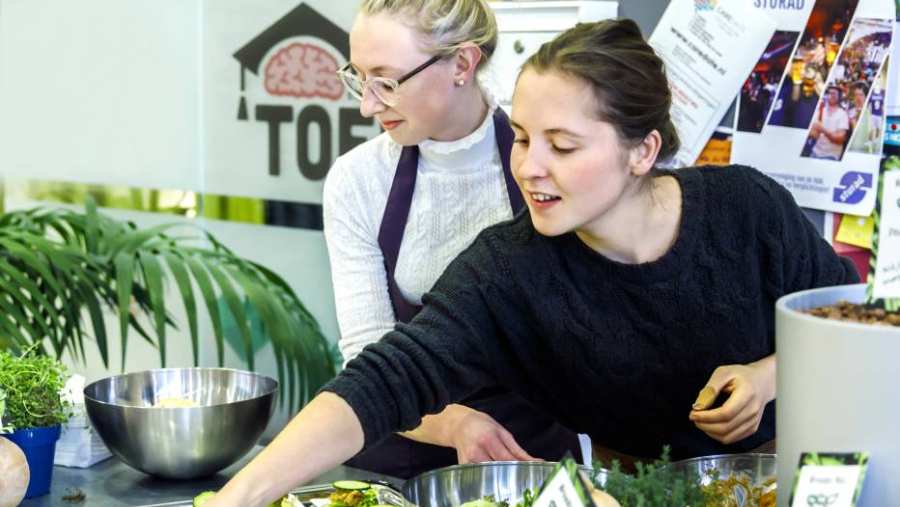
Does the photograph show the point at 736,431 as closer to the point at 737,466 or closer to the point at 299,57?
the point at 737,466

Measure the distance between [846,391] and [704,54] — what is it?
67.5 inches

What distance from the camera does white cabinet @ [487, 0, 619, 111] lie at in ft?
9.59

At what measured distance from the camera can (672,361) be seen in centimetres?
175

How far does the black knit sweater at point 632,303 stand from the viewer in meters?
1.71

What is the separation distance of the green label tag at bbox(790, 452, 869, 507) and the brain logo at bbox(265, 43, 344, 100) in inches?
122

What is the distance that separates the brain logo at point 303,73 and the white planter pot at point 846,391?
3031mm

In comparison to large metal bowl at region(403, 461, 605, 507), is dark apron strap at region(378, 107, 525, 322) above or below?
above

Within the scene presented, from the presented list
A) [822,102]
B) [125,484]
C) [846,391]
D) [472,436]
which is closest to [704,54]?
[822,102]

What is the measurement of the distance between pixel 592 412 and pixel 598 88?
1.69 feet

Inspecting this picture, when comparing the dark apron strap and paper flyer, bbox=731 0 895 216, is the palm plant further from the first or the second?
paper flyer, bbox=731 0 895 216

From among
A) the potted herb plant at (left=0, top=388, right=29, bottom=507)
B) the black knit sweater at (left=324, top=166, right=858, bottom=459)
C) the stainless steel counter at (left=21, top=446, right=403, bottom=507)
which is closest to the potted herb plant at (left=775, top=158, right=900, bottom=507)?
the black knit sweater at (left=324, top=166, right=858, bottom=459)

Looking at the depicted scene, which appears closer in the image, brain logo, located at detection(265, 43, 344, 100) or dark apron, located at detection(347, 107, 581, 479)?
dark apron, located at detection(347, 107, 581, 479)

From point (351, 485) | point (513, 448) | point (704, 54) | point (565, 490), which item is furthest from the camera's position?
point (704, 54)

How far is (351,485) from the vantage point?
171 cm
